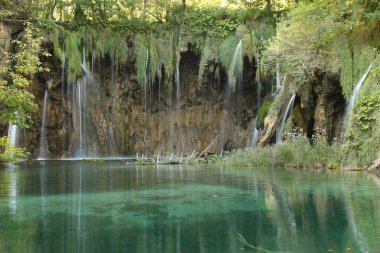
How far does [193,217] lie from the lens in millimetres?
6293

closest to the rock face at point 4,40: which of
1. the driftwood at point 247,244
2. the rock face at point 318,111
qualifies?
the rock face at point 318,111

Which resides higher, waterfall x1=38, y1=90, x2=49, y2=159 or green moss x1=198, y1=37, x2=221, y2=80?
green moss x1=198, y1=37, x2=221, y2=80

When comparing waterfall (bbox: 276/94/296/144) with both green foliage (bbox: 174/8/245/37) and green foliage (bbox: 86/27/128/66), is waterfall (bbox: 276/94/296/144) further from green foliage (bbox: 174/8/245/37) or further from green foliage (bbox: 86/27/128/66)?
green foliage (bbox: 86/27/128/66)

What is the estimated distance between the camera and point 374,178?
36.0 ft

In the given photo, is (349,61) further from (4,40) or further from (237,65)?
(4,40)

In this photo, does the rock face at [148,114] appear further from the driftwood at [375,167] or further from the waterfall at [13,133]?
the driftwood at [375,167]

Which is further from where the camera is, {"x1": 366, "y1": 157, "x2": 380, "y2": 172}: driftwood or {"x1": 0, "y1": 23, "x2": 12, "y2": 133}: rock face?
{"x1": 0, "y1": 23, "x2": 12, "y2": 133}: rock face

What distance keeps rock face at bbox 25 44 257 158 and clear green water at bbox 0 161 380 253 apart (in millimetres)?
16908

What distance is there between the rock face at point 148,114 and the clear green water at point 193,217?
55.5 ft

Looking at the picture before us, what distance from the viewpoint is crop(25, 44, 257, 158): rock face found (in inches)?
1053

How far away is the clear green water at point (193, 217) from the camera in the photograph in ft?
15.6

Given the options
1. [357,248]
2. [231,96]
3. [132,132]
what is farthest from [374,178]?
[132,132]

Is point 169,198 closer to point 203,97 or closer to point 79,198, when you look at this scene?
point 79,198

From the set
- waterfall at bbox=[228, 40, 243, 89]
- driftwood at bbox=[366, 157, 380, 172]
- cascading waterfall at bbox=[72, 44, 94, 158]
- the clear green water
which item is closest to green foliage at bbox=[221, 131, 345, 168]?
driftwood at bbox=[366, 157, 380, 172]
